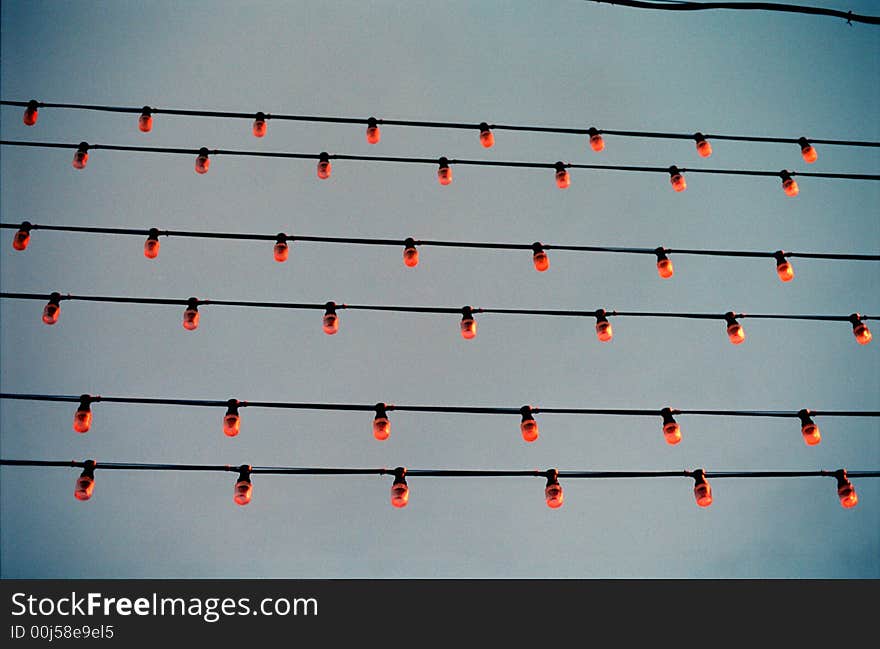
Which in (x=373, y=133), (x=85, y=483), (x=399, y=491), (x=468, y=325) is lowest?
(x=399, y=491)

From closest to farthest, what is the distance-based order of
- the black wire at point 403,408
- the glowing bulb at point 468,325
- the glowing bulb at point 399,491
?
the black wire at point 403,408 < the glowing bulb at point 399,491 < the glowing bulb at point 468,325

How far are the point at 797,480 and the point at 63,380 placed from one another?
7.12m

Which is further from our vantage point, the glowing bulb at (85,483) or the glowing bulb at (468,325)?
the glowing bulb at (468,325)

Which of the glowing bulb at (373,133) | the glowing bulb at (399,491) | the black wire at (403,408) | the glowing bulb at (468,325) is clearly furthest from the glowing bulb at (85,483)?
the glowing bulb at (373,133)

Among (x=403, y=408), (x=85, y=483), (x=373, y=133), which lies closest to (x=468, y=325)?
(x=403, y=408)

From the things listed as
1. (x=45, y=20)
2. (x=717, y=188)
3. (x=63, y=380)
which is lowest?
(x=63, y=380)

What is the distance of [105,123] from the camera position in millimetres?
9477

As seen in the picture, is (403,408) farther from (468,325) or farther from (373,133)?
(373,133)

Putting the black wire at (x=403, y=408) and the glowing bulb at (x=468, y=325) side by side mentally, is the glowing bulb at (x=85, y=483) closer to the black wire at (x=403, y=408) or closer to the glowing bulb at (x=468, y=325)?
the black wire at (x=403, y=408)

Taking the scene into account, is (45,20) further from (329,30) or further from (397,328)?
(397,328)

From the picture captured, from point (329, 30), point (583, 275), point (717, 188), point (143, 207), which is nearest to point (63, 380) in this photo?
point (143, 207)

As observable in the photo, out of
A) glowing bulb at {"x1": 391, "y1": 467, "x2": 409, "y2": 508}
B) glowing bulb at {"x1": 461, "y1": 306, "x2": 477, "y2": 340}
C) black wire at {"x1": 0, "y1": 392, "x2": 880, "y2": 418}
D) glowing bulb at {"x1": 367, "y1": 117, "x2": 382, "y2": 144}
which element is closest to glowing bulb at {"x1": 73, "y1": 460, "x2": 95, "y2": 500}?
black wire at {"x1": 0, "y1": 392, "x2": 880, "y2": 418}

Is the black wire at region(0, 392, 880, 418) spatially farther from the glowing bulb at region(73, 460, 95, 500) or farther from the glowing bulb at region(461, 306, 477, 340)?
the glowing bulb at region(461, 306, 477, 340)
